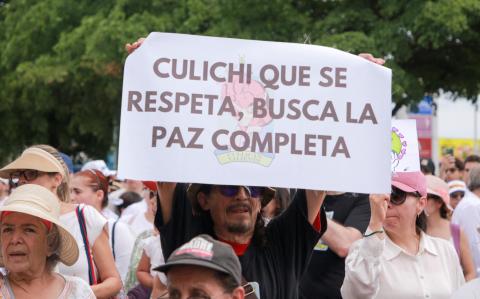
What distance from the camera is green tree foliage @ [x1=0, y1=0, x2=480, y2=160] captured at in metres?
19.1

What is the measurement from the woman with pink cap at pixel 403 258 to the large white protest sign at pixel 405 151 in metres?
0.24

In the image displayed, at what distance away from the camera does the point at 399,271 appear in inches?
227

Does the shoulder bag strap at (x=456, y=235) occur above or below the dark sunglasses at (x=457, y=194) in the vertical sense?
below

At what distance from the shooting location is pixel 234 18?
65.0 ft

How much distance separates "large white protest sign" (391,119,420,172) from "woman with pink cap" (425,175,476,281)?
2299 millimetres

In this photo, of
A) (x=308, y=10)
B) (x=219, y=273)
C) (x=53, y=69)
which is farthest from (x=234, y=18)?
(x=219, y=273)

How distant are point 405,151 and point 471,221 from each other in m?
3.32

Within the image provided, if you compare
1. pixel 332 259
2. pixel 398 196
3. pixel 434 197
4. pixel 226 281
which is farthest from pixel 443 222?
pixel 226 281

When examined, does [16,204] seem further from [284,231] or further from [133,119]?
[284,231]

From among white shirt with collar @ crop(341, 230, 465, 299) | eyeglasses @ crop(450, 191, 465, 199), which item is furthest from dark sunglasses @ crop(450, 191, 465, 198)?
white shirt with collar @ crop(341, 230, 465, 299)

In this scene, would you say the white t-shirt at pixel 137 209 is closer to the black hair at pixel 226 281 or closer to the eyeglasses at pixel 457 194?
the eyeglasses at pixel 457 194

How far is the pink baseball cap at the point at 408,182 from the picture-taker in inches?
233

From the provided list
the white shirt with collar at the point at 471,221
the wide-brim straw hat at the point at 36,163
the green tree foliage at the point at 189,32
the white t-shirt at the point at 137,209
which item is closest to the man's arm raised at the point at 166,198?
the wide-brim straw hat at the point at 36,163

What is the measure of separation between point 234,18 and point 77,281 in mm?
15023
